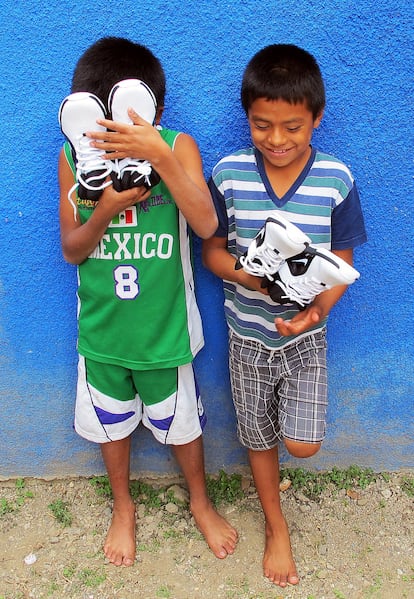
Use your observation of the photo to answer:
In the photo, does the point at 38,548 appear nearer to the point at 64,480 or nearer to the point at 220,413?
the point at 64,480

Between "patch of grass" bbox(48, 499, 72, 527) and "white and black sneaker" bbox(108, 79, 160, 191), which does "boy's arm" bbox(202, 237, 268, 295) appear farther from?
"patch of grass" bbox(48, 499, 72, 527)

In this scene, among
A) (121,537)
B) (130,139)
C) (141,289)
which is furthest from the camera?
(121,537)

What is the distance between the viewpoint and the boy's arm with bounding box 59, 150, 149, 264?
155cm

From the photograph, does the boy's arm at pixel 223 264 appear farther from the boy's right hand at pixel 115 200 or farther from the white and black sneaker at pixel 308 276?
the boy's right hand at pixel 115 200

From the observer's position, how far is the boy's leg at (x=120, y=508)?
209 centimetres

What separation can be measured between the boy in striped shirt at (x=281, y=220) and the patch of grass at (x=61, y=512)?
0.76 metres

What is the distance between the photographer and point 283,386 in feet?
6.20

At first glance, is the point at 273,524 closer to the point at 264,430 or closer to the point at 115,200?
the point at 264,430

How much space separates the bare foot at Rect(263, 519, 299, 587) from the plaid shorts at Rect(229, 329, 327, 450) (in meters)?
0.36

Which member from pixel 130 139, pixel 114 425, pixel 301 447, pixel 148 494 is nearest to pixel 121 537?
pixel 148 494

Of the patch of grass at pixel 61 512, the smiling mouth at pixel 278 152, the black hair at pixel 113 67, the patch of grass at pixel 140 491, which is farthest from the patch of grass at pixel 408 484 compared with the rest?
the black hair at pixel 113 67

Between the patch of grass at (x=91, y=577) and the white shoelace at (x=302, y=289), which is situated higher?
the white shoelace at (x=302, y=289)

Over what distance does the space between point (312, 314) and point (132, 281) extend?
54 cm

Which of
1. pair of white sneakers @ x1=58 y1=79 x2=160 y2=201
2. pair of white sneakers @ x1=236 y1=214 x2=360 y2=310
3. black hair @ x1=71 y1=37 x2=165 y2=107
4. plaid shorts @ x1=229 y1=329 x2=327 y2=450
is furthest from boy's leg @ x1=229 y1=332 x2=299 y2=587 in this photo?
black hair @ x1=71 y1=37 x2=165 y2=107
